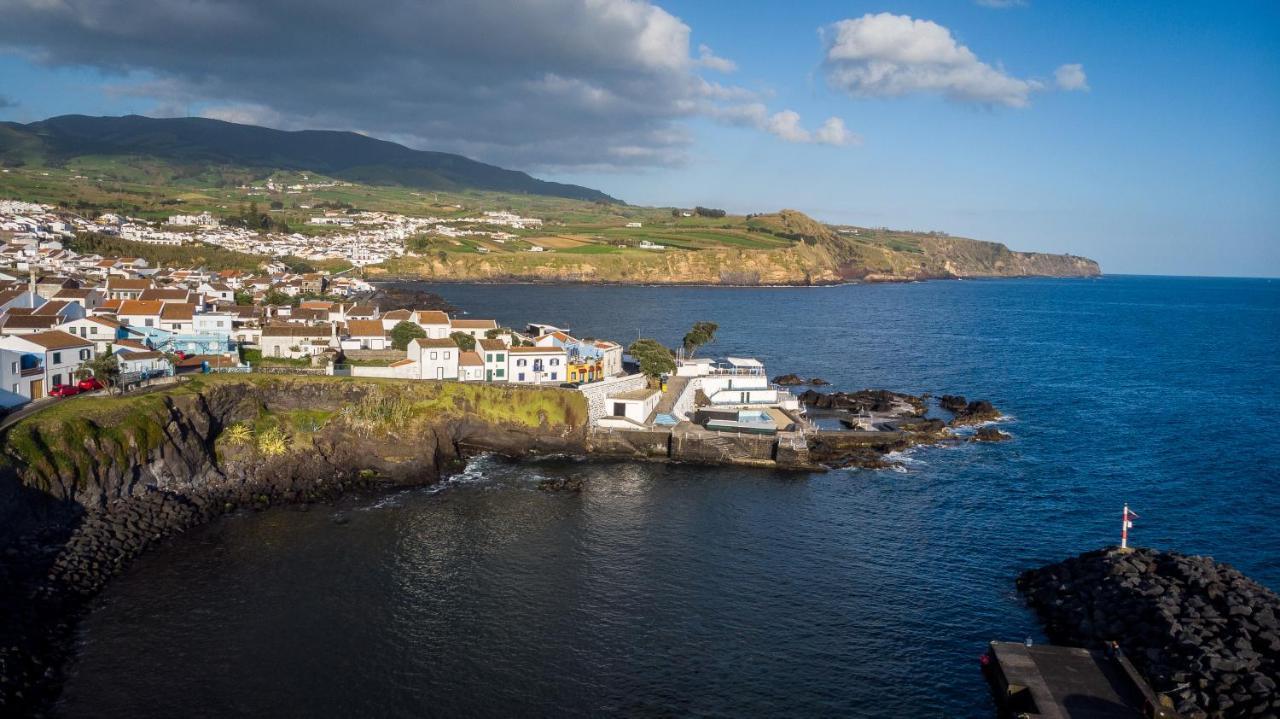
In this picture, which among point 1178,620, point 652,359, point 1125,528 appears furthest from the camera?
point 652,359

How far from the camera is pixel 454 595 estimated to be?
32781 mm

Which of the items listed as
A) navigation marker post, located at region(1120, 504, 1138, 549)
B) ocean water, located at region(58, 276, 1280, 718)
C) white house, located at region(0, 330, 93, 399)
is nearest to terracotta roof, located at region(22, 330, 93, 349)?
white house, located at region(0, 330, 93, 399)

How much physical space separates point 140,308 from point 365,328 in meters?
20.5

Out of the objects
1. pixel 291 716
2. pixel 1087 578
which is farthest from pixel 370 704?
pixel 1087 578

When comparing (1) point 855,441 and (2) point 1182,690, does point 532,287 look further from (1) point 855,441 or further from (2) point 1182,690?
(2) point 1182,690

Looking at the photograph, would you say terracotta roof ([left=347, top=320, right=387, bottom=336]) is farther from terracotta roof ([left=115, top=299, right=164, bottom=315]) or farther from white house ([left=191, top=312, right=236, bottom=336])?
terracotta roof ([left=115, top=299, right=164, bottom=315])

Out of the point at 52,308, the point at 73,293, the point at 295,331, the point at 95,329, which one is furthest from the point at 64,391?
the point at 73,293

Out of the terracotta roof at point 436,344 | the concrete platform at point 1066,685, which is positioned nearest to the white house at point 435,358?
the terracotta roof at point 436,344

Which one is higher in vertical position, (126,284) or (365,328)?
(126,284)

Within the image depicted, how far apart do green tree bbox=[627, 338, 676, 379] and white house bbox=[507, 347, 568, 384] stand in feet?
23.3

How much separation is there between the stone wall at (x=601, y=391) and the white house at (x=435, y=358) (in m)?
10.8

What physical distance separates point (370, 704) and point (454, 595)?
7715 millimetres

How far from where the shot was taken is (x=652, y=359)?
213 ft

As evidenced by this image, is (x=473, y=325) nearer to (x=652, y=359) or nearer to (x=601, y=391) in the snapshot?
(x=652, y=359)
